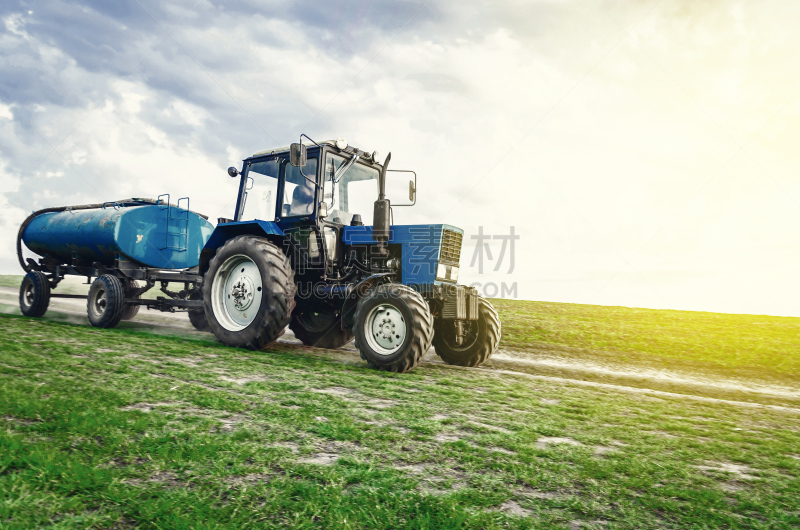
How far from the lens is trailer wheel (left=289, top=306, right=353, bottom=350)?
8930 millimetres

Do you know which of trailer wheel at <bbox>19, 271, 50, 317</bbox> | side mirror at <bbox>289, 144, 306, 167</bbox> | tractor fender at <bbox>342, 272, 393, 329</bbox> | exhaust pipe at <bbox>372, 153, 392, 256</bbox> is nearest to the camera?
side mirror at <bbox>289, 144, 306, 167</bbox>

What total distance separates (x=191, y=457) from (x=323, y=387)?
2.32m

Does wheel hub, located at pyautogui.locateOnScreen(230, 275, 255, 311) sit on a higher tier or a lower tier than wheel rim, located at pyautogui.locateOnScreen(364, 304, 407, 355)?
higher

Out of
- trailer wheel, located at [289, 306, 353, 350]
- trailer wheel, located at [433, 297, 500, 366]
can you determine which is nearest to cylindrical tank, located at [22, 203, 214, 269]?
trailer wheel, located at [289, 306, 353, 350]

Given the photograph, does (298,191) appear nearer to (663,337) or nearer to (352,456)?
(352,456)

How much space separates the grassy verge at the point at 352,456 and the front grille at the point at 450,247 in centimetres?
257

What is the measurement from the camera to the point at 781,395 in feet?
25.9

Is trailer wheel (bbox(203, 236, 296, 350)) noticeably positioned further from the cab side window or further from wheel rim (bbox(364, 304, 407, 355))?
wheel rim (bbox(364, 304, 407, 355))

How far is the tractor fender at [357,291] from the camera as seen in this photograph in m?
7.36

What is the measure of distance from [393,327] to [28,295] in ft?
35.2

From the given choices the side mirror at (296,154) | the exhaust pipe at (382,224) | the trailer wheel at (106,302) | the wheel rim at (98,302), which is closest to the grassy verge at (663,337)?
the exhaust pipe at (382,224)

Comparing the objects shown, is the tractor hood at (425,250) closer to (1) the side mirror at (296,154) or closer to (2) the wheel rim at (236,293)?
(1) the side mirror at (296,154)

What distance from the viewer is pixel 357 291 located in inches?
295

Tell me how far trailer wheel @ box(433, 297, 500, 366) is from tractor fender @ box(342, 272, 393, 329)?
1333mm
